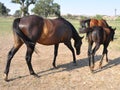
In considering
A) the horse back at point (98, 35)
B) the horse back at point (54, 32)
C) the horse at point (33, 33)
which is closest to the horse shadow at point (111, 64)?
the horse back at point (98, 35)

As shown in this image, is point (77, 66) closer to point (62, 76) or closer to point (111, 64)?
point (111, 64)

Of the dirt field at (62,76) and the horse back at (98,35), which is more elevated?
the horse back at (98,35)

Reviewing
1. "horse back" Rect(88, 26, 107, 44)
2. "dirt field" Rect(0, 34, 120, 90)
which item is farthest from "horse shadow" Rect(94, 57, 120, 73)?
"horse back" Rect(88, 26, 107, 44)

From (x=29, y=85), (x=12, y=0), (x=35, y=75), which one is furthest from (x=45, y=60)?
(x=12, y=0)

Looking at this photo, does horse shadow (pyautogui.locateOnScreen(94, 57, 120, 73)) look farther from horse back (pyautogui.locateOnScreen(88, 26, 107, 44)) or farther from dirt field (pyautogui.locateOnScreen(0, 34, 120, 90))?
horse back (pyautogui.locateOnScreen(88, 26, 107, 44))

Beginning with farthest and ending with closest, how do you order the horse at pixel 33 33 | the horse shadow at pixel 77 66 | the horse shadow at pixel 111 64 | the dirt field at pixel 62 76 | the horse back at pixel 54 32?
the horse shadow at pixel 111 64, the horse shadow at pixel 77 66, the horse back at pixel 54 32, the horse at pixel 33 33, the dirt field at pixel 62 76

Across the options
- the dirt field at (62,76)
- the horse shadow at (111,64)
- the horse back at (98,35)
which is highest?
the horse back at (98,35)

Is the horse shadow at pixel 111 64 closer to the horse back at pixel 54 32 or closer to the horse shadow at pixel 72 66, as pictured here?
the horse shadow at pixel 72 66

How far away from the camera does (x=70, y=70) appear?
7.96 m

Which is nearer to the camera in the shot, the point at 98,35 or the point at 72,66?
the point at 98,35

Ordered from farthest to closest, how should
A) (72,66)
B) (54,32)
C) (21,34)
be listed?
1. (72,66)
2. (54,32)
3. (21,34)

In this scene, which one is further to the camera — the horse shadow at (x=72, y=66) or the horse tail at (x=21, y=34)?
the horse shadow at (x=72, y=66)

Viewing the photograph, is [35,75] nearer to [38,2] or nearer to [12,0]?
[12,0]

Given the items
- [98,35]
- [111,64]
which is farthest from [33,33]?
[111,64]
